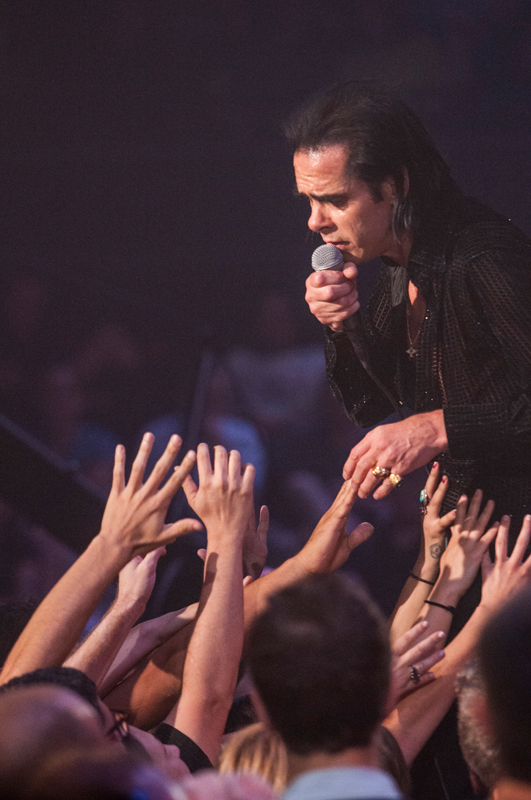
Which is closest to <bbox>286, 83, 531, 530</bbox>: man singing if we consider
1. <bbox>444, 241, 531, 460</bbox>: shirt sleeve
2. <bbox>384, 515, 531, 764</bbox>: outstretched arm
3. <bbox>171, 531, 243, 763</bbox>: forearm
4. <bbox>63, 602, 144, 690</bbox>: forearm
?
<bbox>444, 241, 531, 460</bbox>: shirt sleeve

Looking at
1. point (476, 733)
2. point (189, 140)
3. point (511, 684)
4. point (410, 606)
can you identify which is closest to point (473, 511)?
point (410, 606)

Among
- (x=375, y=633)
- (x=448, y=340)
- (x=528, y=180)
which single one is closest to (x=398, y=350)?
(x=448, y=340)

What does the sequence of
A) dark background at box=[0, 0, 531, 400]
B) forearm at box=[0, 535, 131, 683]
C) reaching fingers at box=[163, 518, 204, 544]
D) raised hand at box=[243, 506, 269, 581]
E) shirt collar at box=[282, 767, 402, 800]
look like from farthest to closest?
1. dark background at box=[0, 0, 531, 400]
2. raised hand at box=[243, 506, 269, 581]
3. reaching fingers at box=[163, 518, 204, 544]
4. forearm at box=[0, 535, 131, 683]
5. shirt collar at box=[282, 767, 402, 800]

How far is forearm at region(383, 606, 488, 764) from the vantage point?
5.17 feet

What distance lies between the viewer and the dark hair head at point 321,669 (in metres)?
0.90

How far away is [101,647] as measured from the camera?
1.47 m

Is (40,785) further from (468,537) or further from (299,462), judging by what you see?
(299,462)

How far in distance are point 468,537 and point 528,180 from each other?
1.55 metres

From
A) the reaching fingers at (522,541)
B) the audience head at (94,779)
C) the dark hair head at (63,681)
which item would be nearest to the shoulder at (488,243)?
the reaching fingers at (522,541)

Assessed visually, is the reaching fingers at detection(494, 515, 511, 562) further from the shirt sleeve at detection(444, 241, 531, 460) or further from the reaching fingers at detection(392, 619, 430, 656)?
the reaching fingers at detection(392, 619, 430, 656)

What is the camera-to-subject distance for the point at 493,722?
35.5 inches

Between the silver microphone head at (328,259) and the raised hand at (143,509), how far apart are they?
2.14 feet

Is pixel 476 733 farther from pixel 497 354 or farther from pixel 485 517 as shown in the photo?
pixel 497 354

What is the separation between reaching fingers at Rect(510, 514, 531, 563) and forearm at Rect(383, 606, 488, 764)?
0.70 ft
